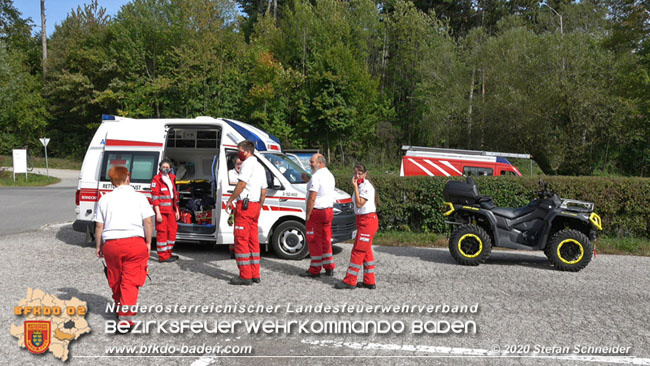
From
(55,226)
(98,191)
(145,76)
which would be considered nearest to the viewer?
(98,191)

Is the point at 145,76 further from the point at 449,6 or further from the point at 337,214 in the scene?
the point at 337,214

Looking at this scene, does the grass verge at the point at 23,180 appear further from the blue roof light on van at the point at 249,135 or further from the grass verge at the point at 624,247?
the grass verge at the point at 624,247

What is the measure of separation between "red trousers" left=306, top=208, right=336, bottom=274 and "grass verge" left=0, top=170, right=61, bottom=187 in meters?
29.3

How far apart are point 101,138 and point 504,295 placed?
8.01m

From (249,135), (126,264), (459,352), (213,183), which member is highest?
(249,135)

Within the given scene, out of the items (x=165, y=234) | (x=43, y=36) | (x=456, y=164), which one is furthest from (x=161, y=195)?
(x=43, y=36)

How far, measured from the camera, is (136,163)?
384 inches

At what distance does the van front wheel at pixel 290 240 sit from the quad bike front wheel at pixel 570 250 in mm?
4194

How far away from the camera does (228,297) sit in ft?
21.4

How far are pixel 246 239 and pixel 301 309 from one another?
1.42 metres

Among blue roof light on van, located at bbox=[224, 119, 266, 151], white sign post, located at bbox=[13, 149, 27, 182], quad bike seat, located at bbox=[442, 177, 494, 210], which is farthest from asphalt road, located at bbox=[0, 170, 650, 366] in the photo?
white sign post, located at bbox=[13, 149, 27, 182]

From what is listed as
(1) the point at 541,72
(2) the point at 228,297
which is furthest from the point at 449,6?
(2) the point at 228,297

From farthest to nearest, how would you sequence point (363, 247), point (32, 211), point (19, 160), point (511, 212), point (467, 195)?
1. point (19, 160)
2. point (32, 211)
3. point (467, 195)
4. point (511, 212)
5. point (363, 247)

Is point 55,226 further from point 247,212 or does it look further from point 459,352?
point 459,352
